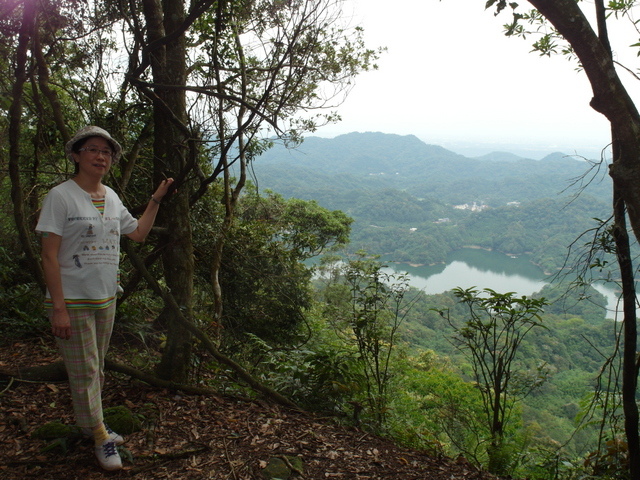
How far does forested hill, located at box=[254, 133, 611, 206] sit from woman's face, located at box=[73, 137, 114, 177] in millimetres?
39057

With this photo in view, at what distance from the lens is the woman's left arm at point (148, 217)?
204cm

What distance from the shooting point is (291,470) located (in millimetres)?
2059

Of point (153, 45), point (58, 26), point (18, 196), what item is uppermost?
point (58, 26)

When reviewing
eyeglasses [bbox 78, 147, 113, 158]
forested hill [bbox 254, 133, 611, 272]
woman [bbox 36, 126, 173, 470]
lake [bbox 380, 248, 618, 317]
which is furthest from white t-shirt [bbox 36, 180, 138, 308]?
lake [bbox 380, 248, 618, 317]

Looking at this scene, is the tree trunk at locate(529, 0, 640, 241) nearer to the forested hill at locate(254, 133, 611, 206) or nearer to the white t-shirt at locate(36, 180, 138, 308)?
the white t-shirt at locate(36, 180, 138, 308)

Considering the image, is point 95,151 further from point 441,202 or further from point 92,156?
point 441,202

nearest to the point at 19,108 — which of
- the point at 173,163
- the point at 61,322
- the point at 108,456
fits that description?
the point at 173,163

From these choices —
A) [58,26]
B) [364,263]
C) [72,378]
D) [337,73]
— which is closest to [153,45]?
[72,378]

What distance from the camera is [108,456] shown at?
185cm

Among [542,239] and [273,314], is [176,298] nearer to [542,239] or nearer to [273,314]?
[273,314]

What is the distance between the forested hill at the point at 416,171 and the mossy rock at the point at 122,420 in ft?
127

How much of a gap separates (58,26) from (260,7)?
1955 millimetres

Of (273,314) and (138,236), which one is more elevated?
(138,236)

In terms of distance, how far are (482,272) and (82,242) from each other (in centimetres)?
4606
